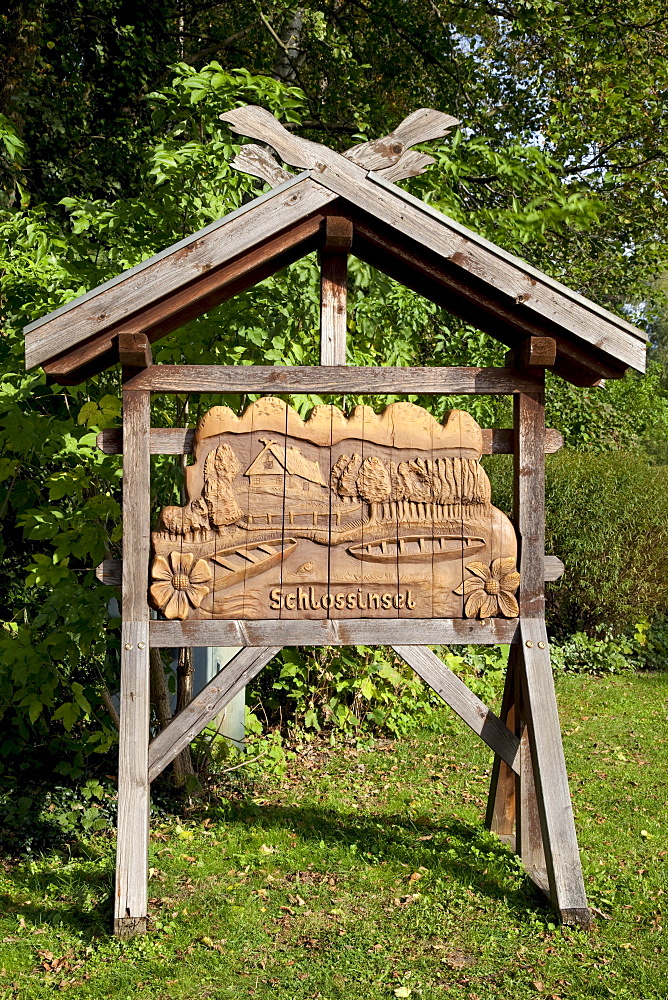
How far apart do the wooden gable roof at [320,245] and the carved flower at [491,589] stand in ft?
3.49

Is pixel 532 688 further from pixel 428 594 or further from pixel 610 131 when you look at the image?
pixel 610 131

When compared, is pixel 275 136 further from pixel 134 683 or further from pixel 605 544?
pixel 605 544

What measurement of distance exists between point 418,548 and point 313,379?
962 mm

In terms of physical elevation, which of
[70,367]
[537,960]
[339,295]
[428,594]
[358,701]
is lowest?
[537,960]

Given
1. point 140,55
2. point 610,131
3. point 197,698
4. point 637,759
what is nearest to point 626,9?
point 610,131

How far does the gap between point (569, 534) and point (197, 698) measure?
22.5ft

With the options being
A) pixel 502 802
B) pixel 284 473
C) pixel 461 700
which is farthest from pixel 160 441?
pixel 502 802

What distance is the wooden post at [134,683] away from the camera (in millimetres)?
3979

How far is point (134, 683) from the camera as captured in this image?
413cm

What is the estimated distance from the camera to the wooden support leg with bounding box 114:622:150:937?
3.97m

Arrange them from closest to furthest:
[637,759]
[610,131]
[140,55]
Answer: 1. [637,759]
2. [140,55]
3. [610,131]

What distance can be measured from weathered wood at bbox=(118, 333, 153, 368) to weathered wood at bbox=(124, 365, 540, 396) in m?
0.12

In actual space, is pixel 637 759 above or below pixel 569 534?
below

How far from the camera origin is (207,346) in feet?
17.8
